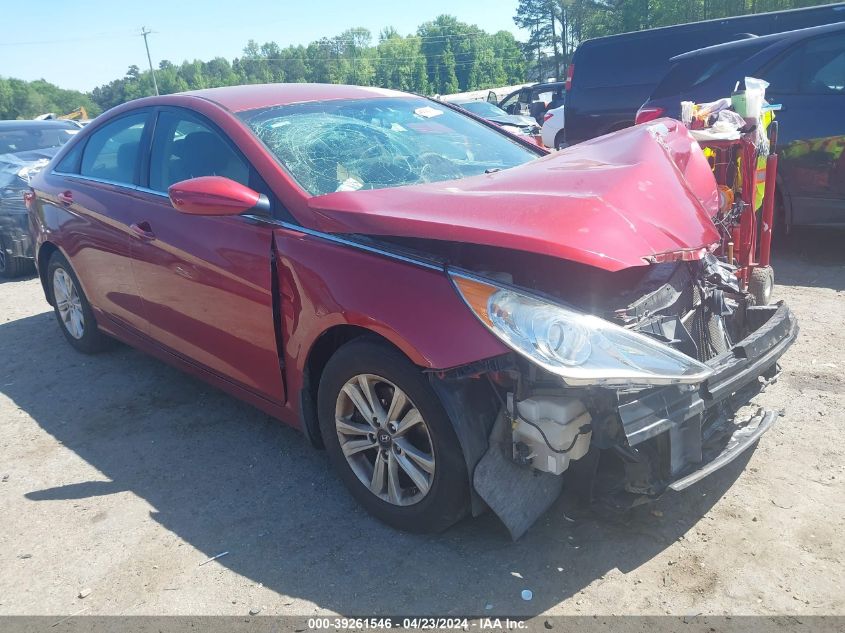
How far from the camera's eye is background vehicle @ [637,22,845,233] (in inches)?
232

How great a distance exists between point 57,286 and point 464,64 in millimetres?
111116

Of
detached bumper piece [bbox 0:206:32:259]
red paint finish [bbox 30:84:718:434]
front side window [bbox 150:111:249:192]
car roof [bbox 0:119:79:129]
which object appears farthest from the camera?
car roof [bbox 0:119:79:129]

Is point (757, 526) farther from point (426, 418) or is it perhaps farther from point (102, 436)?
point (102, 436)

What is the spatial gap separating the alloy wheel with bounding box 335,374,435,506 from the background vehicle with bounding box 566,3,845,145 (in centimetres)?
775

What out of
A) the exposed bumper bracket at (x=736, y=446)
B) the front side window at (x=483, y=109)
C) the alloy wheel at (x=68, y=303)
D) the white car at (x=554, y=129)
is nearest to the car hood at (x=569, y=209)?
the exposed bumper bracket at (x=736, y=446)

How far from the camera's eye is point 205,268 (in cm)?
349

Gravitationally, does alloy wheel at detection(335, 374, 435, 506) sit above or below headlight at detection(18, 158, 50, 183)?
below

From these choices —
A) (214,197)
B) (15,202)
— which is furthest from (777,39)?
(15,202)

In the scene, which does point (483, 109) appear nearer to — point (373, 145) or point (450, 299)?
point (373, 145)

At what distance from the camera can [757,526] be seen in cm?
281

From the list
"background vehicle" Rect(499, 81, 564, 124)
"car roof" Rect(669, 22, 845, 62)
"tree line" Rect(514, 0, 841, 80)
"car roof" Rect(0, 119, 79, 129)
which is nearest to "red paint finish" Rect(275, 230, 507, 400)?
"car roof" Rect(669, 22, 845, 62)

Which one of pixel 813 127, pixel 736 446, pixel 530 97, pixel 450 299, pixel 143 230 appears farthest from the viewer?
pixel 530 97

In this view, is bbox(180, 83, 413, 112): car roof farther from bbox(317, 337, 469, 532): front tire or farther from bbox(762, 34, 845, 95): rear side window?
bbox(762, 34, 845, 95): rear side window

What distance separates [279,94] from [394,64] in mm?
110598
